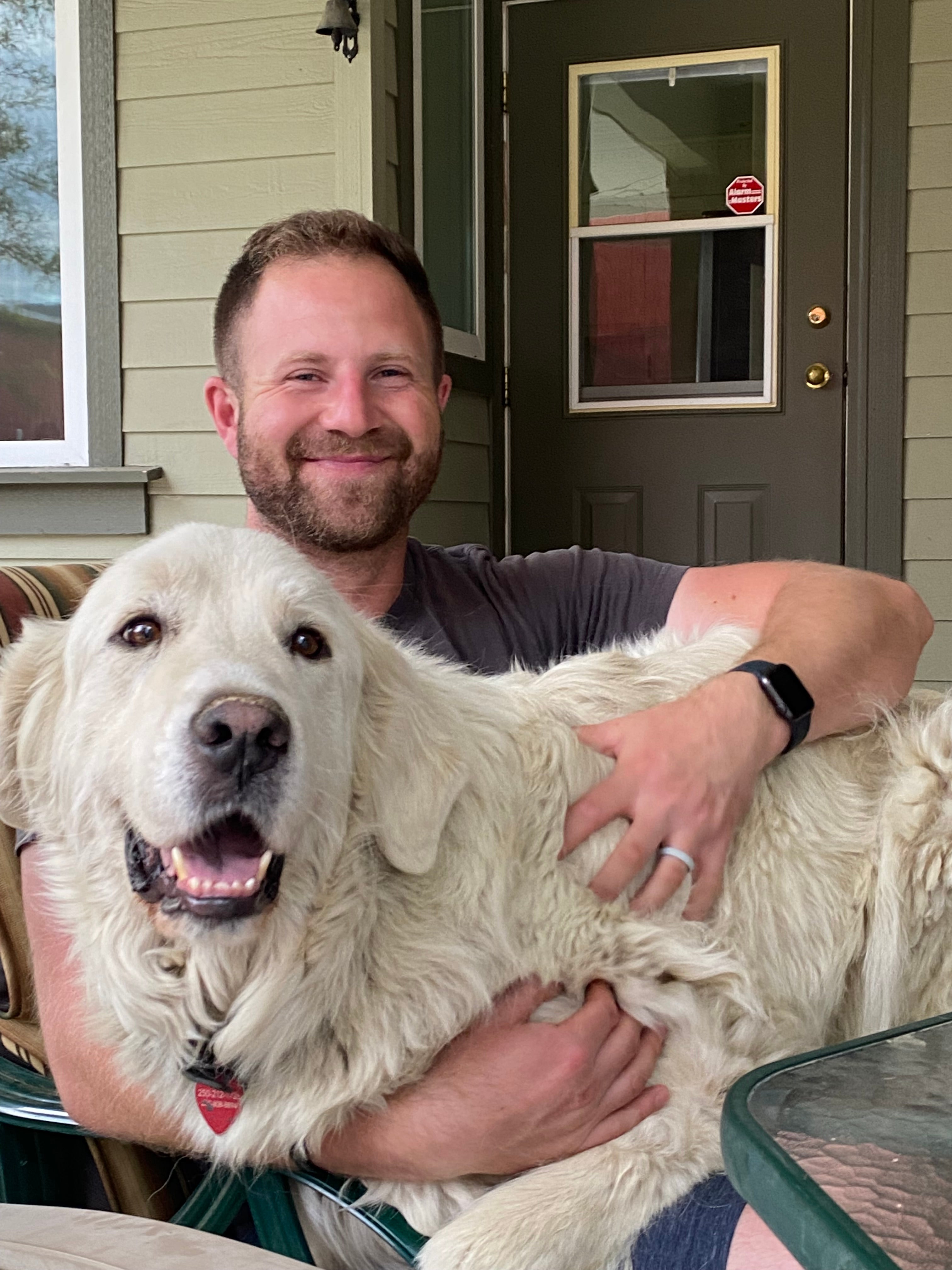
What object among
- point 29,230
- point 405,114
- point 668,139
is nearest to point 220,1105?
point 405,114

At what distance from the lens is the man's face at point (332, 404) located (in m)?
2.26

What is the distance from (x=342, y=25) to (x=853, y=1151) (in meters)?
3.89

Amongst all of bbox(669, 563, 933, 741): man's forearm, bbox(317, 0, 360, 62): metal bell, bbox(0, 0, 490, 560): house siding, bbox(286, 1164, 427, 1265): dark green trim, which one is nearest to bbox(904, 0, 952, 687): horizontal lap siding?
bbox(0, 0, 490, 560): house siding

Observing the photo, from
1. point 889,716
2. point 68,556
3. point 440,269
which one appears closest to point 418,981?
point 889,716

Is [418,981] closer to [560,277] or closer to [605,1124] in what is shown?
[605,1124]

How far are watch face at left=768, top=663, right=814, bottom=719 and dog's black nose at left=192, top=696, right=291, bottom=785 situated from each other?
2.48ft

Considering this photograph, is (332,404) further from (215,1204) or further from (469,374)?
(469,374)

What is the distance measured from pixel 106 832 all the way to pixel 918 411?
4.16 m

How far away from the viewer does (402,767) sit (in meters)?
1.48

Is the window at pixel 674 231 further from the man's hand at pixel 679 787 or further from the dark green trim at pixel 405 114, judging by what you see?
the man's hand at pixel 679 787

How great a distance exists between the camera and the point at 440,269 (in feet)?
15.5

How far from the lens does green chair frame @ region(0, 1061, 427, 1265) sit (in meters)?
1.51

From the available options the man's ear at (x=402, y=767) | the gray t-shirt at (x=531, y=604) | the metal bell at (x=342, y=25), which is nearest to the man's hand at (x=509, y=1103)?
the man's ear at (x=402, y=767)

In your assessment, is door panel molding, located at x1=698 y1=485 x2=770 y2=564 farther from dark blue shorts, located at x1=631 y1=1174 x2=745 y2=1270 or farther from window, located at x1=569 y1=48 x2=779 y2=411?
→ dark blue shorts, located at x1=631 y1=1174 x2=745 y2=1270
